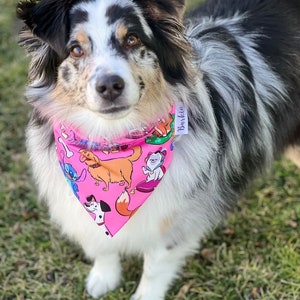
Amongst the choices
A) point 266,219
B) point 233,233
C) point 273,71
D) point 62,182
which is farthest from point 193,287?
point 273,71

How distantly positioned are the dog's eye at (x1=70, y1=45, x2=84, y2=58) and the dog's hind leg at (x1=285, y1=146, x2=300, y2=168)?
1.68 metres

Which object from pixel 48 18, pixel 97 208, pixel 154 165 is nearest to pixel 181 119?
pixel 154 165

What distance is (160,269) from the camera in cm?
311

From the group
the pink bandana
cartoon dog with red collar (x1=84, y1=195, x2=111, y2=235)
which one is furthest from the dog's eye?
cartoon dog with red collar (x1=84, y1=195, x2=111, y2=235)

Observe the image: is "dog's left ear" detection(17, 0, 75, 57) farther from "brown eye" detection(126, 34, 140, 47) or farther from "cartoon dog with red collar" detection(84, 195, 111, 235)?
"cartoon dog with red collar" detection(84, 195, 111, 235)

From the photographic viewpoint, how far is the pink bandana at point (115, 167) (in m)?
2.70

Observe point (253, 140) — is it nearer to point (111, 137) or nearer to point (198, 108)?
point (198, 108)

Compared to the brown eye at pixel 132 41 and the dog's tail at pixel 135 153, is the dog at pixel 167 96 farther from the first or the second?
the dog's tail at pixel 135 153

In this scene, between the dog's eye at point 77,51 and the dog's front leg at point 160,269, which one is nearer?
the dog's eye at point 77,51

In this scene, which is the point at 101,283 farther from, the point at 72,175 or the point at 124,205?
the point at 72,175

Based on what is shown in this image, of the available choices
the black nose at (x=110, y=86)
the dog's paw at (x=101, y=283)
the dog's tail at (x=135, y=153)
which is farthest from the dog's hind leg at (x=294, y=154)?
the black nose at (x=110, y=86)

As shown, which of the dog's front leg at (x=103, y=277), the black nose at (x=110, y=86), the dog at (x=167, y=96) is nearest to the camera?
the black nose at (x=110, y=86)

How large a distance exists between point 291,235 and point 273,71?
1.15 metres

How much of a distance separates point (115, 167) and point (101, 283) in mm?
916
